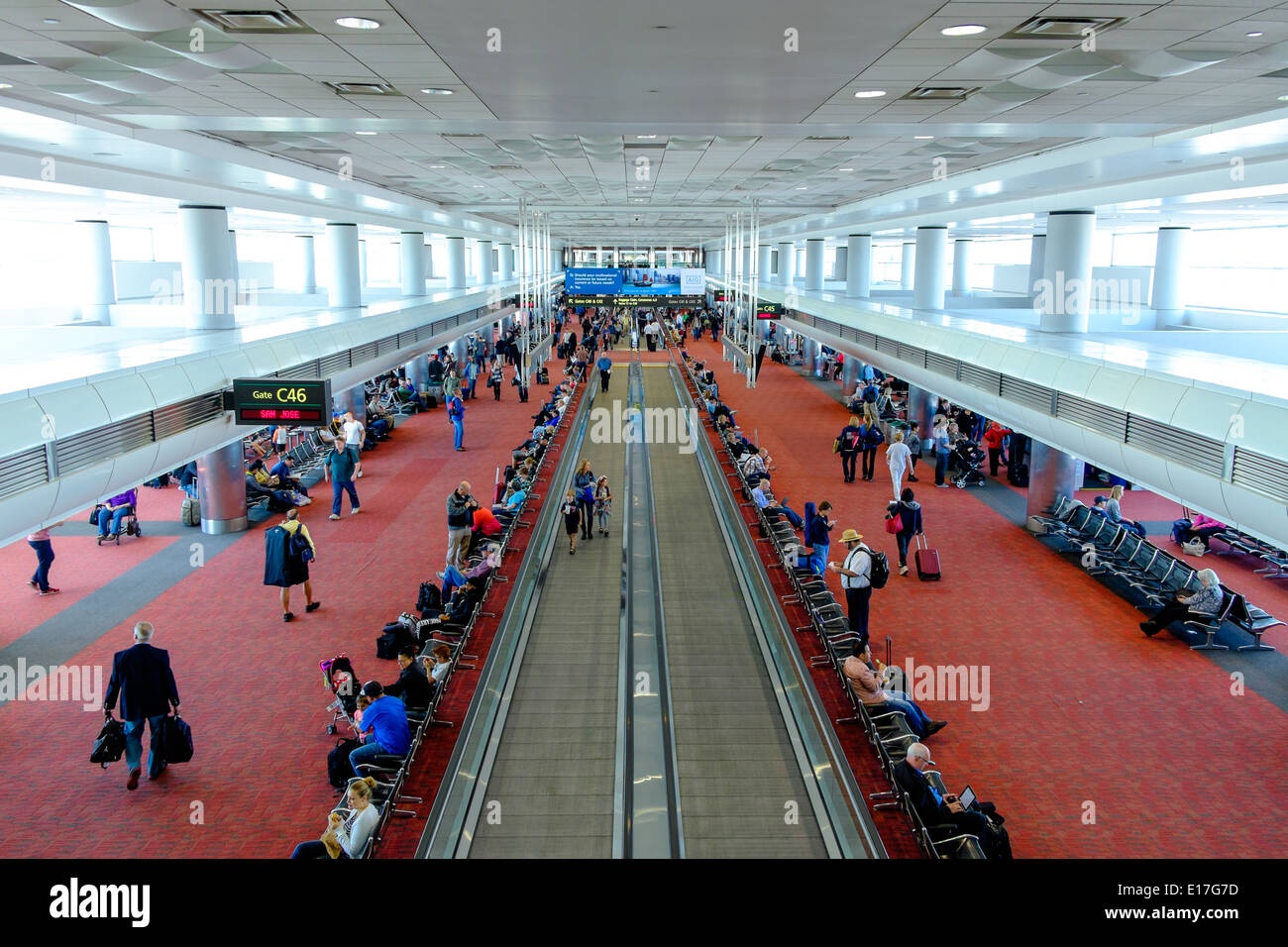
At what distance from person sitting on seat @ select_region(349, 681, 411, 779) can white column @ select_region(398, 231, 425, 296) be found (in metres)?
27.1

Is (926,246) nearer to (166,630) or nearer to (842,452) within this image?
(842,452)

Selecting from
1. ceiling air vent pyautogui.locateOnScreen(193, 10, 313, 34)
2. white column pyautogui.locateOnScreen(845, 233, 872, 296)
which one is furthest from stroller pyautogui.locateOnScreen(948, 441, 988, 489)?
ceiling air vent pyautogui.locateOnScreen(193, 10, 313, 34)

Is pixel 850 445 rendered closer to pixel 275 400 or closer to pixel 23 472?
pixel 275 400

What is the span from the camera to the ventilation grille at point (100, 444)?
347 inches

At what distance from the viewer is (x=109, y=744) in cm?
820

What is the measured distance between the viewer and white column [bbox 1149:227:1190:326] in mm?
24547

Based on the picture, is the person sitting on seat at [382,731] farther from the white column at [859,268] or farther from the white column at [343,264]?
the white column at [859,268]

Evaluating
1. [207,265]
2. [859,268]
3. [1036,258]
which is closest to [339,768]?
[207,265]

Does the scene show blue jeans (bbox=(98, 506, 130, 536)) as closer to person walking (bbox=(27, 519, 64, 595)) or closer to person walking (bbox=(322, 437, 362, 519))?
person walking (bbox=(27, 519, 64, 595))

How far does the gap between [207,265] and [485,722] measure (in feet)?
39.2

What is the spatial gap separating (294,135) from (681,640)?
291 inches

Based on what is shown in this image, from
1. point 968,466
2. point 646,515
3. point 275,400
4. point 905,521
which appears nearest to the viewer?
point 275,400

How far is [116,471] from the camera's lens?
9.86 meters
